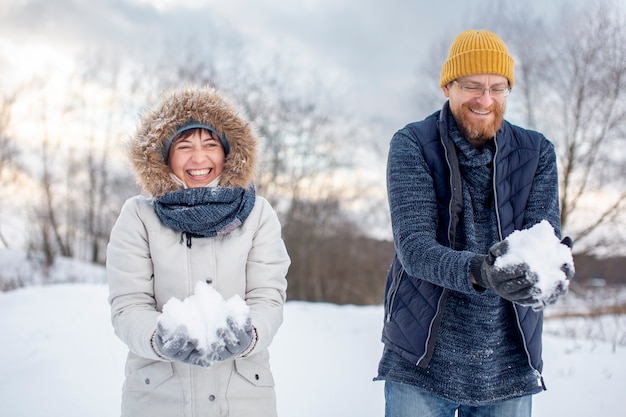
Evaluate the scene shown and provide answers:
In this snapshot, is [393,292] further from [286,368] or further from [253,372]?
[286,368]

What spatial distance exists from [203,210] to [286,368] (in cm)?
319

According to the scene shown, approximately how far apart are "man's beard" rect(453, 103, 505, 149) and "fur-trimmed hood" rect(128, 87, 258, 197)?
36.0 inches

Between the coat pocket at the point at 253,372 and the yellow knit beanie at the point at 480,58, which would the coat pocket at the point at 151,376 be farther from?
the yellow knit beanie at the point at 480,58

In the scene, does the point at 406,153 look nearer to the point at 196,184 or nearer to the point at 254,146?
the point at 254,146

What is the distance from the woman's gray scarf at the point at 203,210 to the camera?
1.93 meters

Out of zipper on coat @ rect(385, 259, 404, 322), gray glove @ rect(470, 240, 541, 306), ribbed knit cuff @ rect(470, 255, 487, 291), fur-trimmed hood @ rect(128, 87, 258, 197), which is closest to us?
gray glove @ rect(470, 240, 541, 306)

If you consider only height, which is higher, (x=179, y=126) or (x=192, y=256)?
(x=179, y=126)

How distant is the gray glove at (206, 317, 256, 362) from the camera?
1.62m

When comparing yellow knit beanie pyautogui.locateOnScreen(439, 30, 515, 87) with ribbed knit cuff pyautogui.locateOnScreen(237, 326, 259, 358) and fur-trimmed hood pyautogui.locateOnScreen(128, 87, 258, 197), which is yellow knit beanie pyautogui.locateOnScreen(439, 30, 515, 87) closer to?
fur-trimmed hood pyautogui.locateOnScreen(128, 87, 258, 197)

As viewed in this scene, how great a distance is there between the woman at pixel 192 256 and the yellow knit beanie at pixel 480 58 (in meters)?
0.96

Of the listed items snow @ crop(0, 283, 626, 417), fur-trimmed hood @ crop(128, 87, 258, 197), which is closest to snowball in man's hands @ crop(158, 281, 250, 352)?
fur-trimmed hood @ crop(128, 87, 258, 197)

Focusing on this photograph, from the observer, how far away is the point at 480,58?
6.30 feet

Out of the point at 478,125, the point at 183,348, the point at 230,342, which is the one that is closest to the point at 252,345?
the point at 230,342

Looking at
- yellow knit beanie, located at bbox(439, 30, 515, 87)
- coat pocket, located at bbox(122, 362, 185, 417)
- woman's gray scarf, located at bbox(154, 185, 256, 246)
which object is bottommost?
coat pocket, located at bbox(122, 362, 185, 417)
